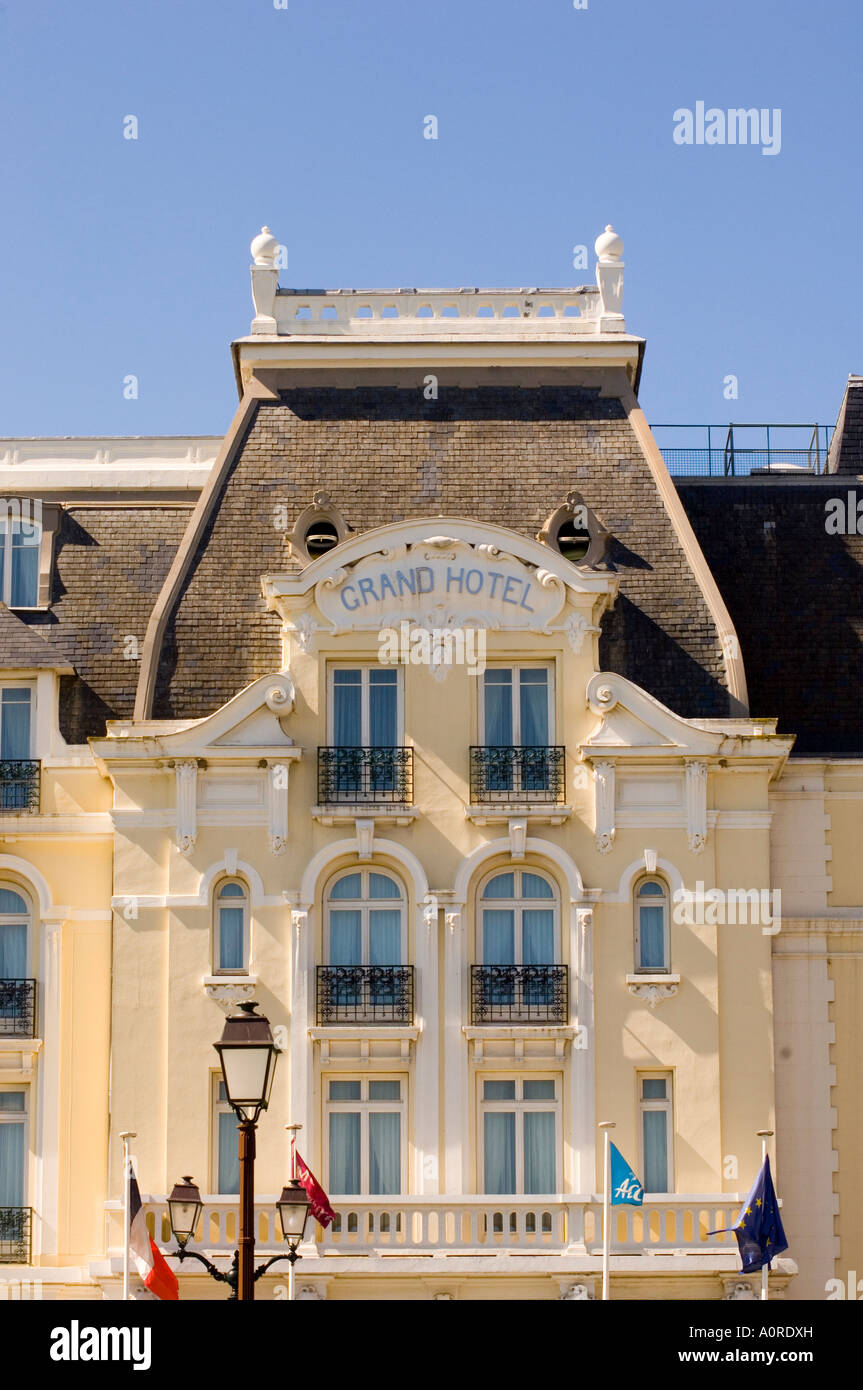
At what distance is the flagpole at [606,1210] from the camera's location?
3391 centimetres

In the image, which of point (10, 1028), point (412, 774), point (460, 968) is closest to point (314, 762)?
point (412, 774)

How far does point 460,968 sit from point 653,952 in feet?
9.86

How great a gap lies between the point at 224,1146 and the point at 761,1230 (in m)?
8.22

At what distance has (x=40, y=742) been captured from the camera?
3897cm

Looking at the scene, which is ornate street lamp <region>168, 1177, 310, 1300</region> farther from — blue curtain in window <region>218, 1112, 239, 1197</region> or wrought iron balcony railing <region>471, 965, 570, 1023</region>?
wrought iron balcony railing <region>471, 965, 570, 1023</region>

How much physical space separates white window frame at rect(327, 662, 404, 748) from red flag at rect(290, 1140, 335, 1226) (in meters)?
6.81

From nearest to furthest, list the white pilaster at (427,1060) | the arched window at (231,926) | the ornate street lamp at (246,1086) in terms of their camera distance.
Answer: the ornate street lamp at (246,1086)
the white pilaster at (427,1060)
the arched window at (231,926)

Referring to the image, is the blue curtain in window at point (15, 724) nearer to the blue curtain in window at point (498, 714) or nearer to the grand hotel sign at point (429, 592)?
the grand hotel sign at point (429, 592)

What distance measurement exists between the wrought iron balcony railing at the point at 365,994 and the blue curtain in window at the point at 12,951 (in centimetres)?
→ 491

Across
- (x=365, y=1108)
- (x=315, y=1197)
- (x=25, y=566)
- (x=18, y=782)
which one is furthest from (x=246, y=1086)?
(x=25, y=566)

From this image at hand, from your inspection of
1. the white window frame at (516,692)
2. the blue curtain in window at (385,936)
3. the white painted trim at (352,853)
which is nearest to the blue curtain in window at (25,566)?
the white painted trim at (352,853)

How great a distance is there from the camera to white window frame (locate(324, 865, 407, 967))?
3725 cm
